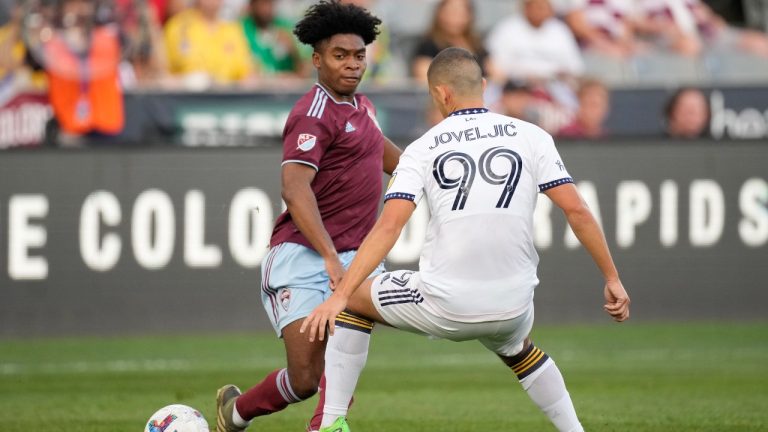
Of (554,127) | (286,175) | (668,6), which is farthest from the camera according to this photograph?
(668,6)

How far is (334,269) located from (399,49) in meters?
10.2

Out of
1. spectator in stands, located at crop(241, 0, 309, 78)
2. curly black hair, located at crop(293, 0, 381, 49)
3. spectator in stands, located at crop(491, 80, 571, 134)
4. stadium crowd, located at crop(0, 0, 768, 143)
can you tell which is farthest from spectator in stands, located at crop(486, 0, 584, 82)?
curly black hair, located at crop(293, 0, 381, 49)

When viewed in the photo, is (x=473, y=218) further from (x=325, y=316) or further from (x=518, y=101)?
(x=518, y=101)

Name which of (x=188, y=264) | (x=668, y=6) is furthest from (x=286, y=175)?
(x=668, y=6)

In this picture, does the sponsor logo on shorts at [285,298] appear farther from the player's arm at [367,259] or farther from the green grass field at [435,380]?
the green grass field at [435,380]

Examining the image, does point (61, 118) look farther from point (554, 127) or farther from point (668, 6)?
point (668, 6)

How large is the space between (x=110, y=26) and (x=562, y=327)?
6149mm

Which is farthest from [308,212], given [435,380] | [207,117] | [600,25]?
[600,25]

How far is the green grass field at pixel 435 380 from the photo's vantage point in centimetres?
916

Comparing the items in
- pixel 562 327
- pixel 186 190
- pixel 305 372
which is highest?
pixel 305 372

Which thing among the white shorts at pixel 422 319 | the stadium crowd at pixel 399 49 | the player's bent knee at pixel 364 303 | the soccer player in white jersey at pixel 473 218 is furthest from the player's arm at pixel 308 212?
the stadium crowd at pixel 399 49

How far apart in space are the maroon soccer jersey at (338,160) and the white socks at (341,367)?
2.05 feet

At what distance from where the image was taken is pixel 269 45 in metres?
16.1

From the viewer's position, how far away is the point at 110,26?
15.3m
